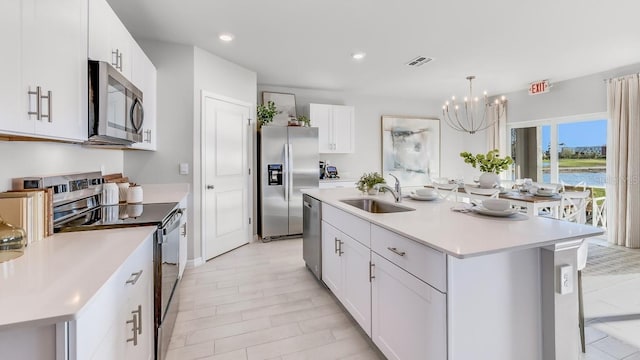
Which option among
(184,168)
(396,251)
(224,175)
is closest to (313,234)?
(396,251)

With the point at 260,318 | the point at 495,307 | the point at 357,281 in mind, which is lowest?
the point at 260,318

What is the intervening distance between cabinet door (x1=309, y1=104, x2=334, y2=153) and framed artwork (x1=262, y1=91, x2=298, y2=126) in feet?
1.21

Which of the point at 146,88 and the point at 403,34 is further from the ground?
the point at 403,34

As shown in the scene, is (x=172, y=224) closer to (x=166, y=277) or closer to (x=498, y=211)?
(x=166, y=277)

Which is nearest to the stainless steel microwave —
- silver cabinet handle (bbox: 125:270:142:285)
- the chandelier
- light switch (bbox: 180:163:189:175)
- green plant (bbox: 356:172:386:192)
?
silver cabinet handle (bbox: 125:270:142:285)

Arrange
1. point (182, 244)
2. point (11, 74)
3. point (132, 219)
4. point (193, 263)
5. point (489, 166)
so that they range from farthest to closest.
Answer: point (489, 166), point (193, 263), point (182, 244), point (132, 219), point (11, 74)

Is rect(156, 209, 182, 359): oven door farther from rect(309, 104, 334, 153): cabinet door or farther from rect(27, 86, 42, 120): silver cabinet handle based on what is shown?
rect(309, 104, 334, 153): cabinet door

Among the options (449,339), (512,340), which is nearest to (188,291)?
→ (449,339)

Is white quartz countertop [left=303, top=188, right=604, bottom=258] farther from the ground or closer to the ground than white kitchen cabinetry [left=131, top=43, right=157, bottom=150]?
closer to the ground

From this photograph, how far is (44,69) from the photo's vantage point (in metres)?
1.26

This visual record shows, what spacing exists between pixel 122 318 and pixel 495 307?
1631mm

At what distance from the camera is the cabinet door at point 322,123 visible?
210 inches

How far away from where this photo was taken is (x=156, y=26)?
9.71 ft

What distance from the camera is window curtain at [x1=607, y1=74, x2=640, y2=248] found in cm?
399
